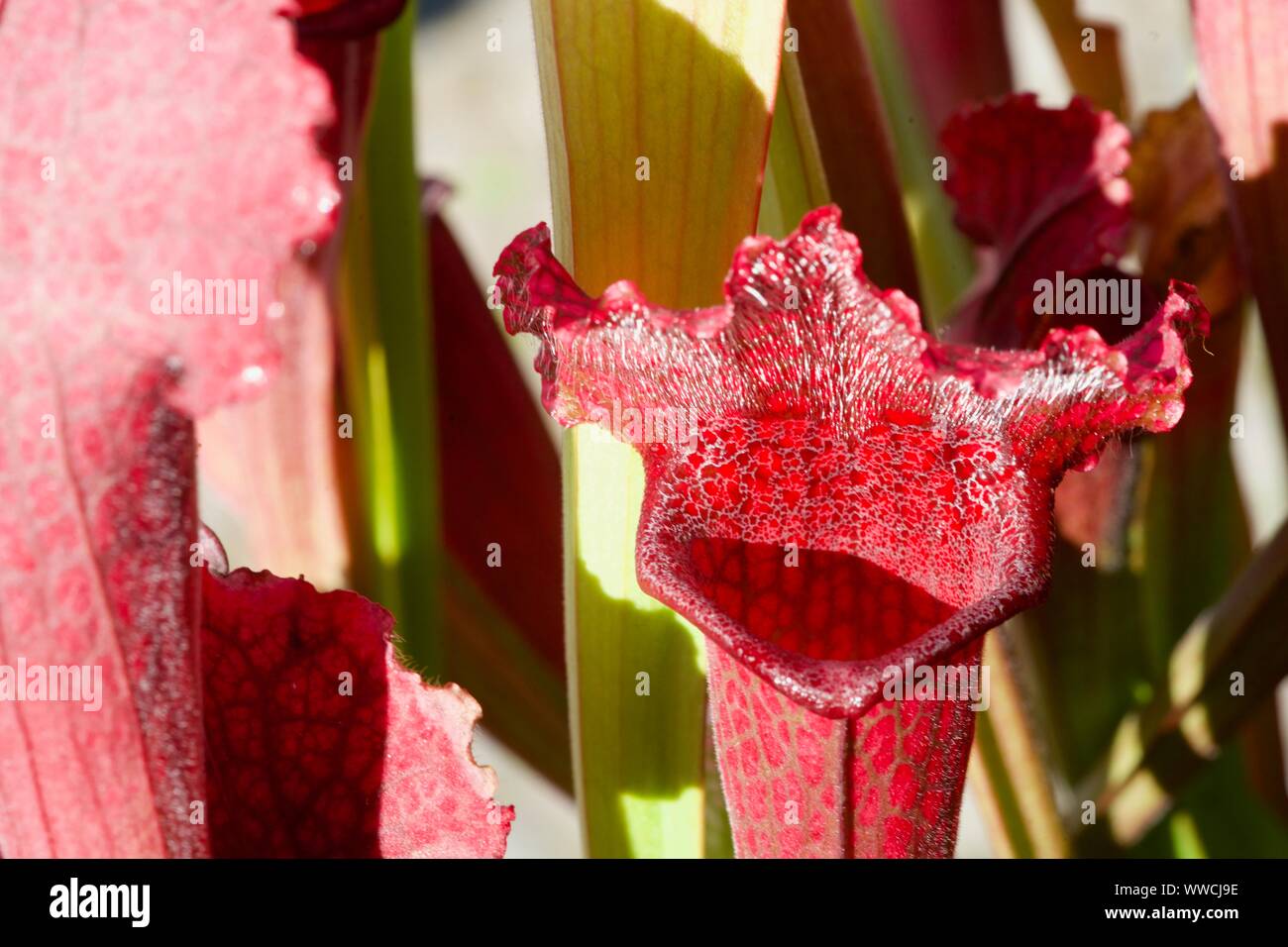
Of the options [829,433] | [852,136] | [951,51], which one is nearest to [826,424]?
[829,433]

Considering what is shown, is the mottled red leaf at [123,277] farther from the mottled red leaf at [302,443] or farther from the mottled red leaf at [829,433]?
the mottled red leaf at [302,443]

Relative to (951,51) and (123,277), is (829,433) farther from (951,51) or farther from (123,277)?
(951,51)

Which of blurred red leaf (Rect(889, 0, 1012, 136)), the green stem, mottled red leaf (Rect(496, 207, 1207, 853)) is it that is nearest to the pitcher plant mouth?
mottled red leaf (Rect(496, 207, 1207, 853))

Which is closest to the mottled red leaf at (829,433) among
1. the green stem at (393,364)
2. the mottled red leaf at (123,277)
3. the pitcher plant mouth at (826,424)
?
the pitcher plant mouth at (826,424)

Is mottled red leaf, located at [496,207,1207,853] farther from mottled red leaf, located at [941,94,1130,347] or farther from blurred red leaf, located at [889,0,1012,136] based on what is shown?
blurred red leaf, located at [889,0,1012,136]
